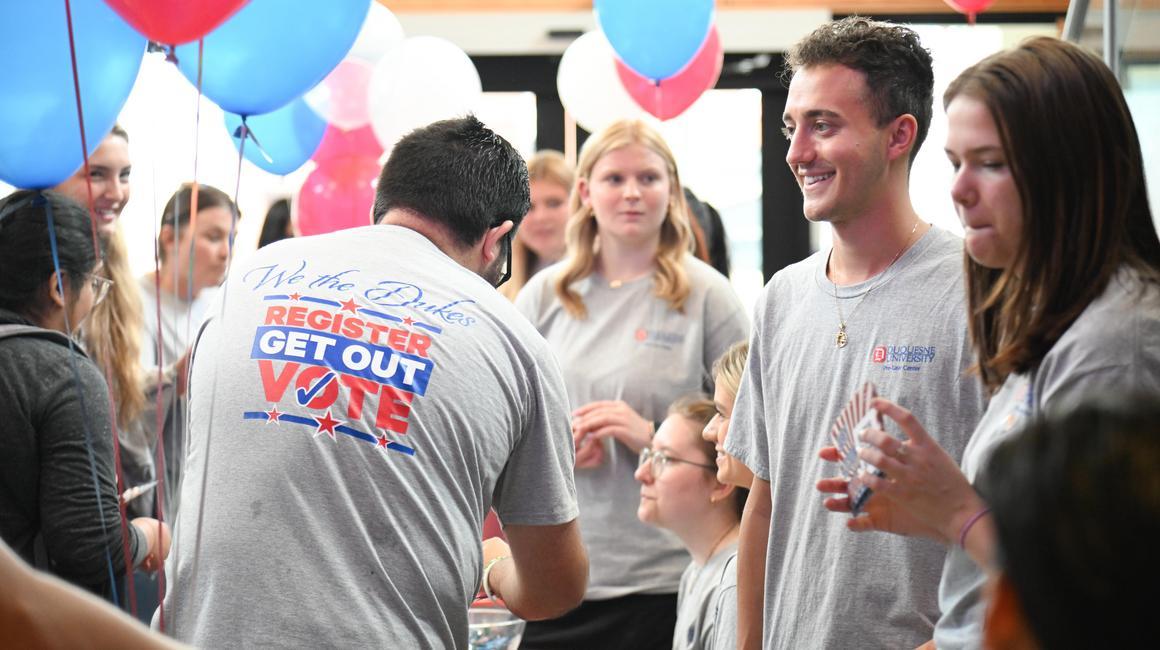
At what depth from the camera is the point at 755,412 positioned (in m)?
2.09

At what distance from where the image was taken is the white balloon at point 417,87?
12.3 ft

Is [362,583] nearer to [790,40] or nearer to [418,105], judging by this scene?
[418,105]

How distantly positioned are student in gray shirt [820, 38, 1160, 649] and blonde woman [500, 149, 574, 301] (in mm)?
2434

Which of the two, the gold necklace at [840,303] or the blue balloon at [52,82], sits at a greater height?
the blue balloon at [52,82]

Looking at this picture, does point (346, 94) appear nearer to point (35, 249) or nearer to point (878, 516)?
point (35, 249)

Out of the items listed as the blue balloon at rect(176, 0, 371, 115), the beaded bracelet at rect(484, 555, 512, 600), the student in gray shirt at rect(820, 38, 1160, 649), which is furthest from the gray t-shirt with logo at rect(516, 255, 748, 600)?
the student in gray shirt at rect(820, 38, 1160, 649)

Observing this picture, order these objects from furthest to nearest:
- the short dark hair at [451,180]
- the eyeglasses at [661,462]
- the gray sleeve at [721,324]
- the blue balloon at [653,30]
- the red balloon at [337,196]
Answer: the red balloon at [337,196]
the blue balloon at [653,30]
the gray sleeve at [721,324]
the eyeglasses at [661,462]
the short dark hair at [451,180]

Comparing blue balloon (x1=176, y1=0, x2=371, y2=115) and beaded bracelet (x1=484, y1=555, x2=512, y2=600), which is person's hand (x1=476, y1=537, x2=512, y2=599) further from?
blue balloon (x1=176, y1=0, x2=371, y2=115)

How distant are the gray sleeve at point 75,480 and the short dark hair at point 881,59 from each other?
4.15 ft

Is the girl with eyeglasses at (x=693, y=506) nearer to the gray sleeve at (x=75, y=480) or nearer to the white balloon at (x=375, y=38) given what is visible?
the gray sleeve at (x=75, y=480)

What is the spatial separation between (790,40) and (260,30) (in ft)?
14.0

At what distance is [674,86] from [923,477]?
110 inches

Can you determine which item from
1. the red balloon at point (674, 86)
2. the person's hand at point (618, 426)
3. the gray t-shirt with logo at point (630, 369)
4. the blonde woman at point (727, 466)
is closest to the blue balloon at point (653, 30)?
the red balloon at point (674, 86)

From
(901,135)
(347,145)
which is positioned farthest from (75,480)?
(347,145)
